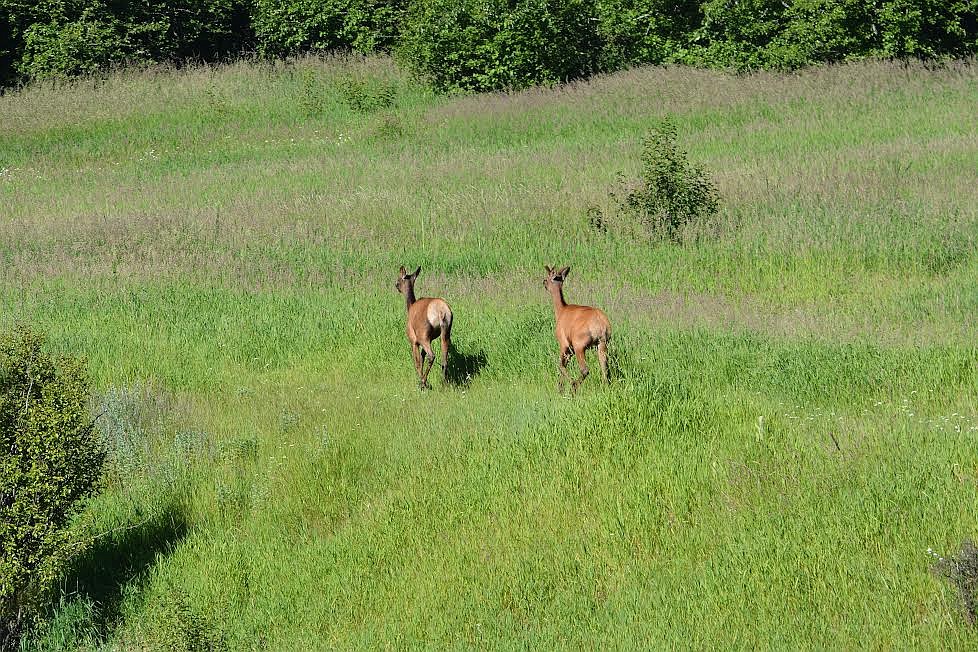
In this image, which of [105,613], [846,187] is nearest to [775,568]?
[105,613]

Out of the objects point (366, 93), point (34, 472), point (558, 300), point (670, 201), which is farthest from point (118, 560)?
point (366, 93)

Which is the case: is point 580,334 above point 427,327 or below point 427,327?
above

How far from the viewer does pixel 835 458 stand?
29.2 ft

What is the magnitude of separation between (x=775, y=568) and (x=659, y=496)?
1.32 metres

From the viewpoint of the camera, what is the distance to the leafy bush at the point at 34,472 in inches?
318

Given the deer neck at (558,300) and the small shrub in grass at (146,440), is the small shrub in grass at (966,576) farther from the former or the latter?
the small shrub in grass at (146,440)

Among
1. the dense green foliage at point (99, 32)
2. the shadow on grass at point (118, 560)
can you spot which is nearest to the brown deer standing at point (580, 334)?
the shadow on grass at point (118, 560)

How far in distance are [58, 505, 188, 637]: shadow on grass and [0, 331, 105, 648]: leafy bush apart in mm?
421

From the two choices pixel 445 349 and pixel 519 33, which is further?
pixel 519 33

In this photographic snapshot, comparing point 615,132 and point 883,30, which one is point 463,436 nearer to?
point 615,132

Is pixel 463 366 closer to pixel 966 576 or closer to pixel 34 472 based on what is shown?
pixel 34 472

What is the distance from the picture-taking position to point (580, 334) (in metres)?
11.0

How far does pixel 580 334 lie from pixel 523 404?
80 centimetres

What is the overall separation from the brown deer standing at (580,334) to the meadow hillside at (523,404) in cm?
45
